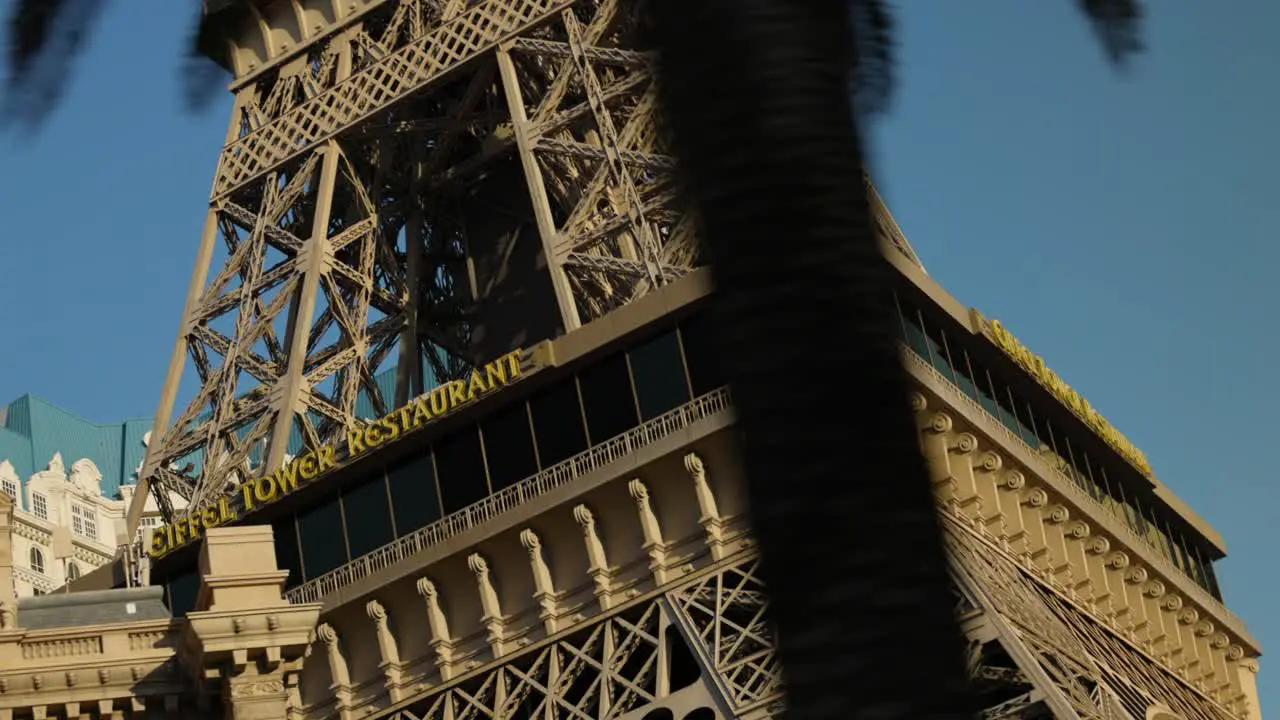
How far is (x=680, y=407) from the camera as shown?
4144 centimetres

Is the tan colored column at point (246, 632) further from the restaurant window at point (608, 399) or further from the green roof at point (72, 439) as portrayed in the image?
the green roof at point (72, 439)

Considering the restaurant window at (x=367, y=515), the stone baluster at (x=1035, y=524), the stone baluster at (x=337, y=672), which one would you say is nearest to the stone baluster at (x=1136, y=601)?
the stone baluster at (x=1035, y=524)

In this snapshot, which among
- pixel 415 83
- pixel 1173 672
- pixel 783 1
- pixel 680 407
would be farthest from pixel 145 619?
pixel 783 1

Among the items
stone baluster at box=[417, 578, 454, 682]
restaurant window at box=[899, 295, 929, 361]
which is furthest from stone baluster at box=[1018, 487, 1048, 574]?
stone baluster at box=[417, 578, 454, 682]

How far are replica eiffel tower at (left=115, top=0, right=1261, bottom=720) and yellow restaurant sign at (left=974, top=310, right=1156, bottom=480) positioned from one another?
12cm

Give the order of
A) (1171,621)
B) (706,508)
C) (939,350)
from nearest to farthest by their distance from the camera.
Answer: (706,508) < (939,350) < (1171,621)

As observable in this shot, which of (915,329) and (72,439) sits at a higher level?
(72,439)

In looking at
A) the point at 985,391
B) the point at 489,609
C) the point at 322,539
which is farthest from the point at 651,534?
the point at 985,391

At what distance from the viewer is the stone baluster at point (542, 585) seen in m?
41.7

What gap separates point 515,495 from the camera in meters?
42.7

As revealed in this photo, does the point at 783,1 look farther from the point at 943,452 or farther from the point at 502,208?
the point at 502,208

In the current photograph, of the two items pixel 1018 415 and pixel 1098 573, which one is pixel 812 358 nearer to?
pixel 1018 415

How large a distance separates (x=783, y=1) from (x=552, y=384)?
1251 inches

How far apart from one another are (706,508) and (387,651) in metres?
6.32
